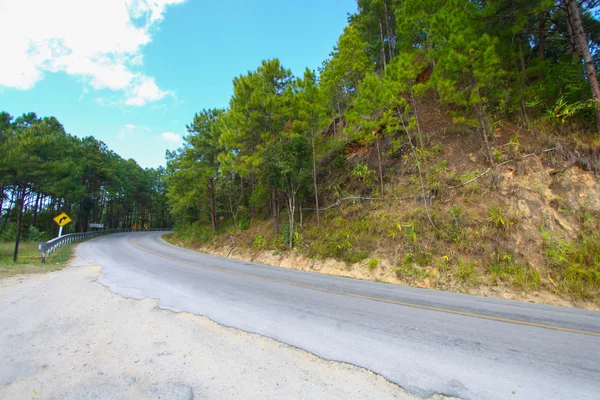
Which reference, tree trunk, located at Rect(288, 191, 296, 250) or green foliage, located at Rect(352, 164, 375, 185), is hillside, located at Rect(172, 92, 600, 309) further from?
tree trunk, located at Rect(288, 191, 296, 250)

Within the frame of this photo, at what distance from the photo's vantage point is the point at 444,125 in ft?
48.8

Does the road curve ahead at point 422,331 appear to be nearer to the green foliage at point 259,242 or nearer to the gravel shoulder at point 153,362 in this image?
the gravel shoulder at point 153,362

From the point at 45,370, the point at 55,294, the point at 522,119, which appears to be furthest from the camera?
the point at 522,119

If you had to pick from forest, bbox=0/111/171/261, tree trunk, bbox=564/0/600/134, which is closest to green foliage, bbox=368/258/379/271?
tree trunk, bbox=564/0/600/134

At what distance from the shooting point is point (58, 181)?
2489cm

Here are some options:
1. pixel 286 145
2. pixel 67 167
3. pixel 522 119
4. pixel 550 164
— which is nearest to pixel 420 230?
pixel 550 164

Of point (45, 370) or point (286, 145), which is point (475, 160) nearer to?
point (286, 145)

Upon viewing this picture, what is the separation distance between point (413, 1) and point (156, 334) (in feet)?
54.6

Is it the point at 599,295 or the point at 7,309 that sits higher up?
the point at 7,309

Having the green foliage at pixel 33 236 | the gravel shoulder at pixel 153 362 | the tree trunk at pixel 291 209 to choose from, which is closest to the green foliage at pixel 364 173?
the tree trunk at pixel 291 209

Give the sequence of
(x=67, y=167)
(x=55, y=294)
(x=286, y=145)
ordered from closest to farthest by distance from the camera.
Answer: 1. (x=55, y=294)
2. (x=286, y=145)
3. (x=67, y=167)

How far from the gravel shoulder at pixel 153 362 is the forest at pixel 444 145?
716cm

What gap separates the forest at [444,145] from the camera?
29.6ft

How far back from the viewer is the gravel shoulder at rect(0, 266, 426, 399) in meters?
2.71
